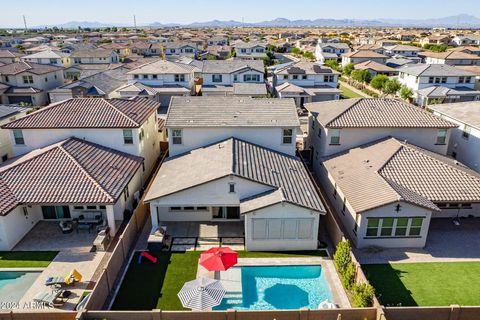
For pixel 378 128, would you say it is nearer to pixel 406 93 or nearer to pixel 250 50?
pixel 406 93

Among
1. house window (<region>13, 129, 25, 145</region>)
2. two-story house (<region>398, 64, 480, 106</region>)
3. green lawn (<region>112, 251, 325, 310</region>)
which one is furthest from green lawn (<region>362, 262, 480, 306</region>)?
two-story house (<region>398, 64, 480, 106</region>)

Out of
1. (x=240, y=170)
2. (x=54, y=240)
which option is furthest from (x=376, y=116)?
A: (x=54, y=240)

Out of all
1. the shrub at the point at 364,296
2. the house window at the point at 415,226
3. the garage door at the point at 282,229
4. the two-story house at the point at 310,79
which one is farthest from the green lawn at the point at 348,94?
the shrub at the point at 364,296

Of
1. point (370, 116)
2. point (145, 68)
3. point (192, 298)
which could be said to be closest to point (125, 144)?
point (192, 298)

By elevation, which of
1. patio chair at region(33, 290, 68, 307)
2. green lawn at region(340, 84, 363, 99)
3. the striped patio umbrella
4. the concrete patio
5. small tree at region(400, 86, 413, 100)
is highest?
small tree at region(400, 86, 413, 100)

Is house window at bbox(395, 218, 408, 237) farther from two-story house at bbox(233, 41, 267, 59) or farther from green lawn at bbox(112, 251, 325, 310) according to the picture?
two-story house at bbox(233, 41, 267, 59)

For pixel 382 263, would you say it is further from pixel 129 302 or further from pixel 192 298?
pixel 129 302
